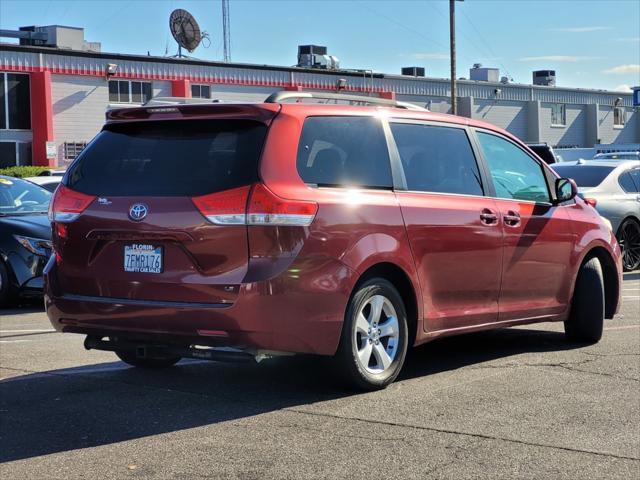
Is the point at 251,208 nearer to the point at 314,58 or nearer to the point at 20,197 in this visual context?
the point at 20,197

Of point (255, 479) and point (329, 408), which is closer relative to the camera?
point (255, 479)

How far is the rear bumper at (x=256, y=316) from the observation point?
584cm

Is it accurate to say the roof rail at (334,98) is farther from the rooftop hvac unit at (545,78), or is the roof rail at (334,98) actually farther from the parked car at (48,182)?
the rooftop hvac unit at (545,78)

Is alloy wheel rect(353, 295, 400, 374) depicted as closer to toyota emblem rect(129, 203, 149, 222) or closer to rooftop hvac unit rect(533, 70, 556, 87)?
toyota emblem rect(129, 203, 149, 222)

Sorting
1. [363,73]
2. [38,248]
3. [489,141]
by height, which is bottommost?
[38,248]

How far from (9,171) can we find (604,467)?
34917 mm

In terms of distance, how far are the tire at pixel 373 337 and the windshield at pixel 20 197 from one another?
22.6 ft

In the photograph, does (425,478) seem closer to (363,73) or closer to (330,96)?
(330,96)

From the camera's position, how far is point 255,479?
4738 millimetres

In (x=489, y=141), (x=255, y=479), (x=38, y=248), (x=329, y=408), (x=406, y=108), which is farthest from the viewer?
(x=38, y=248)

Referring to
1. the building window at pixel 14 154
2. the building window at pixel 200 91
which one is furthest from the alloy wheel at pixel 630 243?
the building window at pixel 200 91

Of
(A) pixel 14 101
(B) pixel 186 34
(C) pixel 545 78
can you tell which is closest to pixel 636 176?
(A) pixel 14 101

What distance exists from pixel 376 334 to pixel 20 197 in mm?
7311

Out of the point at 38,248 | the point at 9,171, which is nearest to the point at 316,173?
the point at 38,248
